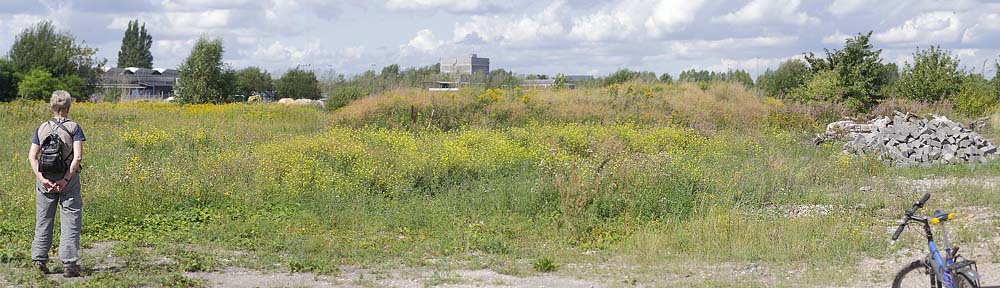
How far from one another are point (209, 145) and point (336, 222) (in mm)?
7801

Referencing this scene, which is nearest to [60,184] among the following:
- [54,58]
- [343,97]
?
[343,97]

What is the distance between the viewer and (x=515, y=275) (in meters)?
7.72

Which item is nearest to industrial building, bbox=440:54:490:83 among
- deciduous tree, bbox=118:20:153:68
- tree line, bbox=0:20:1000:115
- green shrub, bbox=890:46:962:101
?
tree line, bbox=0:20:1000:115

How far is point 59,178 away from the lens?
7.09m

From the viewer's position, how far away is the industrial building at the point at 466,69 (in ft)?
112

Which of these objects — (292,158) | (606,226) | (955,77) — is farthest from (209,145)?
(955,77)

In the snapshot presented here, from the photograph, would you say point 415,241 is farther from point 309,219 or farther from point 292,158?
point 292,158

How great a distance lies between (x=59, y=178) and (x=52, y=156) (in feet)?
0.72

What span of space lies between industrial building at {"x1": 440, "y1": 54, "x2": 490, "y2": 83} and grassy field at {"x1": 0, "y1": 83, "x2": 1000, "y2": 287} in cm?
1698

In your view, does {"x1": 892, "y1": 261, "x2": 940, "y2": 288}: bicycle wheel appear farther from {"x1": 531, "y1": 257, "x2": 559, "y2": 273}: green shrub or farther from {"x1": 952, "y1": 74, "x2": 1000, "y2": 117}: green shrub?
{"x1": 952, "y1": 74, "x2": 1000, "y2": 117}: green shrub

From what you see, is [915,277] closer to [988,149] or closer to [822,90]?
[988,149]

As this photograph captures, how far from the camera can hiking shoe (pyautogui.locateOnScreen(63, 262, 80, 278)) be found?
7.22 m

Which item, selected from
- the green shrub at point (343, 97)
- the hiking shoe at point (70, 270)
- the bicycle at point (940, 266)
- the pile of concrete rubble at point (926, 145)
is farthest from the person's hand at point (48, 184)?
the green shrub at point (343, 97)

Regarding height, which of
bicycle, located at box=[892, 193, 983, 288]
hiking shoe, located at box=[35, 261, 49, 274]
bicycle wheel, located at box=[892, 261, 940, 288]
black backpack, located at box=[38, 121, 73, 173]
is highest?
black backpack, located at box=[38, 121, 73, 173]
